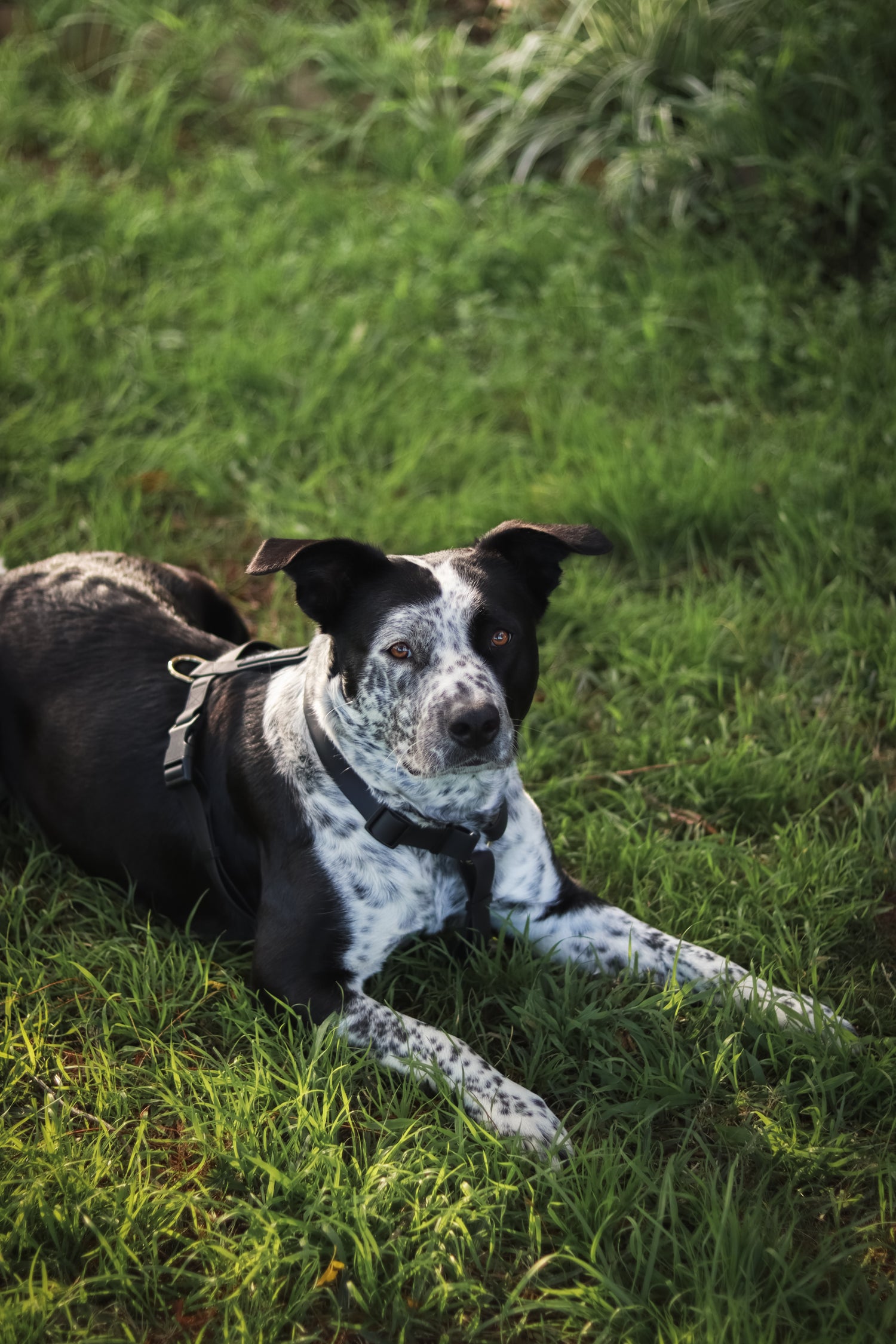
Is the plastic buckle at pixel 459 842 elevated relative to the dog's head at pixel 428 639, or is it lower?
lower

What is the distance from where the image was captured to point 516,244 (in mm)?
5348

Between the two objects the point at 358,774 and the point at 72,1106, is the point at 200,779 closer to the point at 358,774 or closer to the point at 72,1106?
the point at 358,774

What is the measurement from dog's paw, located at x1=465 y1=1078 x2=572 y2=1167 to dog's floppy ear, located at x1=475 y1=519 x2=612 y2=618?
113 centimetres

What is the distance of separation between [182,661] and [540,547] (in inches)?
41.6

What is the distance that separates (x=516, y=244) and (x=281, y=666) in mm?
3320

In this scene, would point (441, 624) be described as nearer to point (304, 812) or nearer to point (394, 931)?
point (304, 812)

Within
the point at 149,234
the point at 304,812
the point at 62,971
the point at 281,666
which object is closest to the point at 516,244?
the point at 149,234

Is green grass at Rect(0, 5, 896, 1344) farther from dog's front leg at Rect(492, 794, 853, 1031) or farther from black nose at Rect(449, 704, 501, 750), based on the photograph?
black nose at Rect(449, 704, 501, 750)

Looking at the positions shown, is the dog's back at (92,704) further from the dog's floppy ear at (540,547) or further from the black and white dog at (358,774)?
the dog's floppy ear at (540,547)

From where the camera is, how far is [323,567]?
2.52 metres

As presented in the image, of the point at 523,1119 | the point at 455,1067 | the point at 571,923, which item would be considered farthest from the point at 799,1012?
the point at 455,1067

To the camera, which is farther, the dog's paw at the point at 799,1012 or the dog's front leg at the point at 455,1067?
the dog's paw at the point at 799,1012

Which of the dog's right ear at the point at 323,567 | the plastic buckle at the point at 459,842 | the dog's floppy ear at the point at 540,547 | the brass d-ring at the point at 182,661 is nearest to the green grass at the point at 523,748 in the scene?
the plastic buckle at the point at 459,842

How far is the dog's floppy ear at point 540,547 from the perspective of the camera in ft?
8.18
